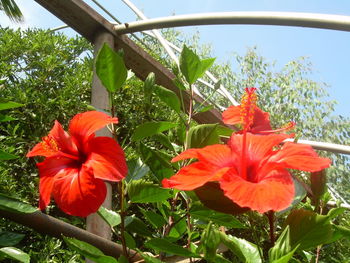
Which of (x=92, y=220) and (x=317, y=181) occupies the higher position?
(x=317, y=181)

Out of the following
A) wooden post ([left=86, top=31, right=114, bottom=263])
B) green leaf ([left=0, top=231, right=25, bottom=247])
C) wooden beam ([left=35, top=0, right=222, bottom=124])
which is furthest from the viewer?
wooden beam ([left=35, top=0, right=222, bottom=124])

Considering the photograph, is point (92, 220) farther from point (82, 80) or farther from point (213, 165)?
point (82, 80)

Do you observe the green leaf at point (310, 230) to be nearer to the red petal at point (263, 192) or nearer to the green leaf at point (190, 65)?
the red petal at point (263, 192)

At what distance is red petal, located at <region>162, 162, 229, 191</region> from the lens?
374 millimetres

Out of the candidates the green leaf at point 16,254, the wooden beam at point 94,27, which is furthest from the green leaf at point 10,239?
the wooden beam at point 94,27

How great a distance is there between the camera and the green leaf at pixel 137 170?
59cm

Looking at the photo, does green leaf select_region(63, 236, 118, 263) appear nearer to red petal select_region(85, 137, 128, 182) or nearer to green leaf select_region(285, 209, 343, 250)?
red petal select_region(85, 137, 128, 182)

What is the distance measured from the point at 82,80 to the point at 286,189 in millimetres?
2902

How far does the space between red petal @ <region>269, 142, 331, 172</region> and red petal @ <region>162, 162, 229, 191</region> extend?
63mm

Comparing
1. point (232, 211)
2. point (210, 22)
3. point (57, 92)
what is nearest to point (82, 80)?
point (57, 92)

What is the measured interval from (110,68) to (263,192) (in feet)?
0.87

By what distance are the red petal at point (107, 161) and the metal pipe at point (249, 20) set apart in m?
0.91

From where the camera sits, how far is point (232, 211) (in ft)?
1.28

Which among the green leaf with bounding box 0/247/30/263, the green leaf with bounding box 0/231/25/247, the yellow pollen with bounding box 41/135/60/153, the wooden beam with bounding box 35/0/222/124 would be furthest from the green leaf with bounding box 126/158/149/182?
the wooden beam with bounding box 35/0/222/124
